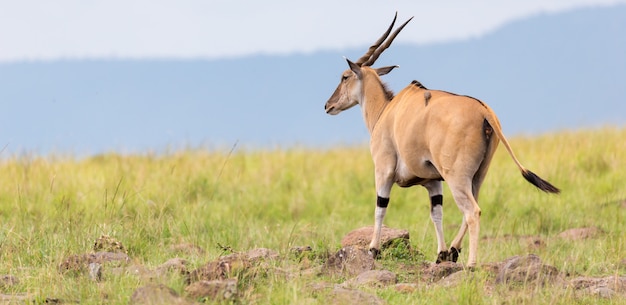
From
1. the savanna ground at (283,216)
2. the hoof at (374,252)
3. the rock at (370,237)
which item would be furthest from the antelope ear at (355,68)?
the hoof at (374,252)

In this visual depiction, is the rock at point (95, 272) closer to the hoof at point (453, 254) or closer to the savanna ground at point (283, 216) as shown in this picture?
the savanna ground at point (283, 216)

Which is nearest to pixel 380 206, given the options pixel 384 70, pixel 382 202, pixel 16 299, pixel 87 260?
pixel 382 202

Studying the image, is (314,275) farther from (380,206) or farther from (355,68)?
(355,68)

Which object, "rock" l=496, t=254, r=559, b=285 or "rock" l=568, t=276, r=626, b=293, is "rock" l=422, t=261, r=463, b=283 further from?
"rock" l=568, t=276, r=626, b=293

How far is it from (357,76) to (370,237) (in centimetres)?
175

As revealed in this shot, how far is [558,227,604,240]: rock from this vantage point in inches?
482

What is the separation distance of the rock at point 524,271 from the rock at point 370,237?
6.07 ft

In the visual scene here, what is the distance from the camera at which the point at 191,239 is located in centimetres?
1095

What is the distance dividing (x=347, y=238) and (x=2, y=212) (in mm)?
5768

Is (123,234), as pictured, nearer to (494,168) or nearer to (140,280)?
(140,280)

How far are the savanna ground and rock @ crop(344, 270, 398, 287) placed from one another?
0.21m

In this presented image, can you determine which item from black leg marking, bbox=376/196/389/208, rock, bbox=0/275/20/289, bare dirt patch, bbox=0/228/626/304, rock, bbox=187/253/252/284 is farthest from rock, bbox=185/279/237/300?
black leg marking, bbox=376/196/389/208

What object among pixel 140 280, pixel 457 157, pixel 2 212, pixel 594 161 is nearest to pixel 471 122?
pixel 457 157

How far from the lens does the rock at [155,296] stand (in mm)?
6410
